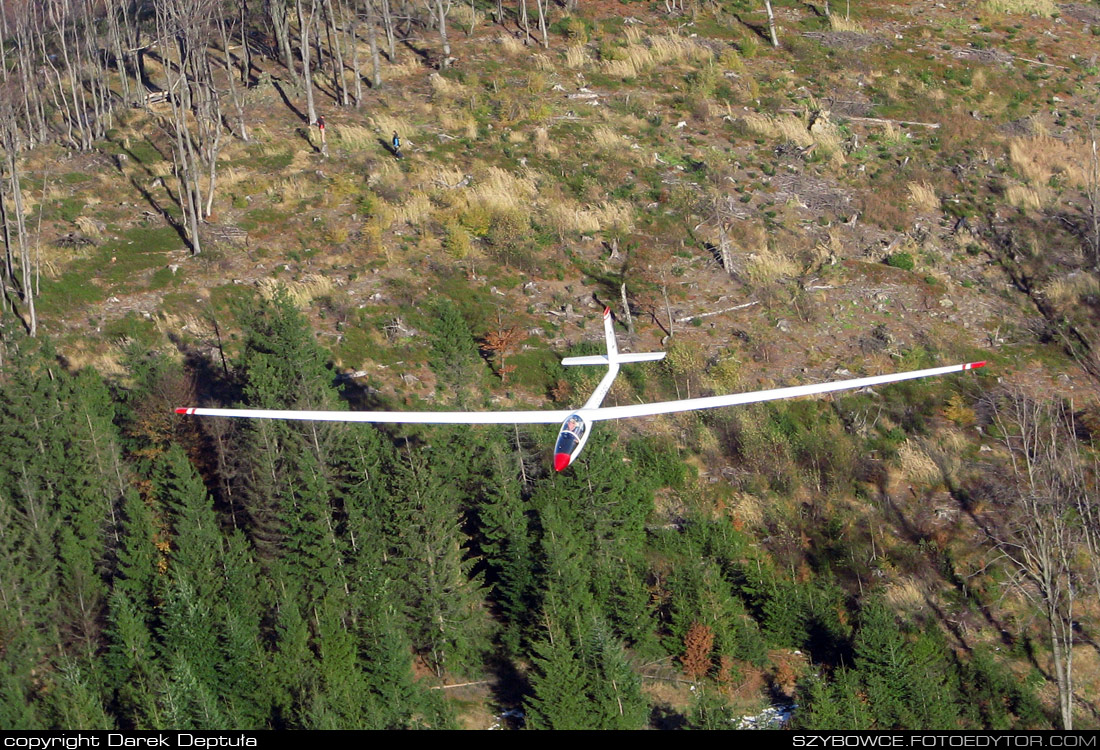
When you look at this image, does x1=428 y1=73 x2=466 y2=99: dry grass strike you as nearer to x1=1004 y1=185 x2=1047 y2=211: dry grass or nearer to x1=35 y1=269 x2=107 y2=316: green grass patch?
x1=35 y1=269 x2=107 y2=316: green grass patch

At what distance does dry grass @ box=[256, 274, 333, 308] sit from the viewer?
62.6 metres

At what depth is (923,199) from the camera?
73875 mm

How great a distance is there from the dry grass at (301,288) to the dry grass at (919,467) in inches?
1254

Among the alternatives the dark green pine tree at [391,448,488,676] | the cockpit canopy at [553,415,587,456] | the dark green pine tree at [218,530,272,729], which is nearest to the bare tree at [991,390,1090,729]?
the cockpit canopy at [553,415,587,456]

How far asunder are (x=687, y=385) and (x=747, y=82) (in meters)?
36.3

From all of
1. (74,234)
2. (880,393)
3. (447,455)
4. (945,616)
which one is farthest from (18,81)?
(945,616)

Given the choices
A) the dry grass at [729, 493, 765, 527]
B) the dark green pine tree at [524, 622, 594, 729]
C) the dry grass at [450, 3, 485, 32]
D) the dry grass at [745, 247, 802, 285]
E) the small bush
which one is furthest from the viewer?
the dry grass at [450, 3, 485, 32]

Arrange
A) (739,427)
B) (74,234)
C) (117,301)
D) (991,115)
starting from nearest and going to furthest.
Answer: (739,427) < (117,301) < (74,234) < (991,115)

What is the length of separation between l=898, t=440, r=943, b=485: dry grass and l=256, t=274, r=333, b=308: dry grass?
1254 inches

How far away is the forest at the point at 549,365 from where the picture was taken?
1677 inches
